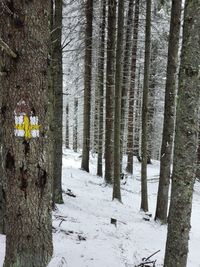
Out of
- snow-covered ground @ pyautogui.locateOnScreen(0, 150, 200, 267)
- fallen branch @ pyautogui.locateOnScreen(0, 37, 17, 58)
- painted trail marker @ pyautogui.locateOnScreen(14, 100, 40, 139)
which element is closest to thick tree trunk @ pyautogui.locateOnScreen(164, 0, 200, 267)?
snow-covered ground @ pyautogui.locateOnScreen(0, 150, 200, 267)

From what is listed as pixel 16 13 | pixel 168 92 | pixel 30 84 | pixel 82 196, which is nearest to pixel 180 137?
pixel 30 84

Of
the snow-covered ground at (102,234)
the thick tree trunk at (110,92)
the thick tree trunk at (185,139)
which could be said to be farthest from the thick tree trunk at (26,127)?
the thick tree trunk at (110,92)

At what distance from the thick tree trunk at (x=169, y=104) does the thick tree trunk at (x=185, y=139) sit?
496cm

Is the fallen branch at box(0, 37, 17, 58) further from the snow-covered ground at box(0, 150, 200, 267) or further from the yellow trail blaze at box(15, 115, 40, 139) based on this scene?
the snow-covered ground at box(0, 150, 200, 267)

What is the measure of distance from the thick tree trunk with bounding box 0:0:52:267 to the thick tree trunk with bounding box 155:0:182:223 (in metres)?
5.60

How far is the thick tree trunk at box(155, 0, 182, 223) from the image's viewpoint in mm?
8656

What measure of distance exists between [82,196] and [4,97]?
836 cm

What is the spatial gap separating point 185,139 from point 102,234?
367cm

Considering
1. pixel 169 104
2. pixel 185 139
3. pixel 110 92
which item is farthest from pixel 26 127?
pixel 110 92

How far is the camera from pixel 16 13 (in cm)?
362

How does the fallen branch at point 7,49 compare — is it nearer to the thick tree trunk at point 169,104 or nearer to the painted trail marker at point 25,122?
the painted trail marker at point 25,122

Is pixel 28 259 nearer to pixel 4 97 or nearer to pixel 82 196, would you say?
pixel 4 97

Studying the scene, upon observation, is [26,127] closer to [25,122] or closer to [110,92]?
[25,122]

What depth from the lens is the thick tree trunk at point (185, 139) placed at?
3857 mm
